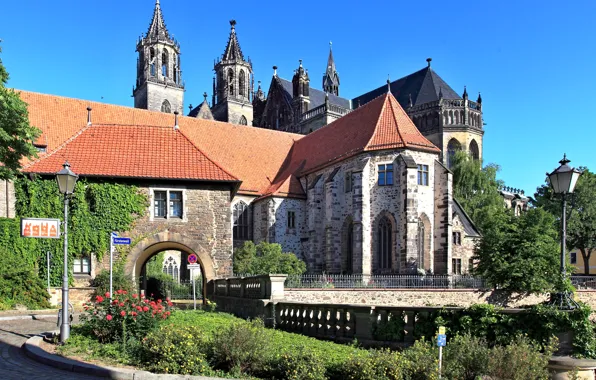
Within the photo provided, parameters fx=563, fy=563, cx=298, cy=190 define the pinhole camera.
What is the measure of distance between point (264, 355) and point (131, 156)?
17.6m

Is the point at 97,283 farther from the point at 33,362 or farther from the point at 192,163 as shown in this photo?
the point at 33,362

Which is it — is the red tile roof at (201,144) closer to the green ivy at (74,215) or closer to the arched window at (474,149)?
the green ivy at (74,215)

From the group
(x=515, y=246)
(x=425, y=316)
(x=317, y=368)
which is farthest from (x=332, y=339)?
(x=515, y=246)

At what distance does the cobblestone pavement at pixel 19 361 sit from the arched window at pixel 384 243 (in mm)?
20043

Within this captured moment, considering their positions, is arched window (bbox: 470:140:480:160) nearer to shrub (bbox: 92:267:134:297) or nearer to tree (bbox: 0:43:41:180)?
shrub (bbox: 92:267:134:297)

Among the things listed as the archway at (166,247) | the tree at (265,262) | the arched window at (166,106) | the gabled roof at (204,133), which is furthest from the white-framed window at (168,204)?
the arched window at (166,106)

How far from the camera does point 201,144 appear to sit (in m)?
39.3

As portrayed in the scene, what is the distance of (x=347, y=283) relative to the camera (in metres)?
26.2

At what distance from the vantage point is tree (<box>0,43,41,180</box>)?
63.3ft

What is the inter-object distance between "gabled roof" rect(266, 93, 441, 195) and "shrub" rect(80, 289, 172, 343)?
2242cm

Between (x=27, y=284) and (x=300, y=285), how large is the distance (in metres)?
10.7

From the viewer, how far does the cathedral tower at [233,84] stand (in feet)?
210

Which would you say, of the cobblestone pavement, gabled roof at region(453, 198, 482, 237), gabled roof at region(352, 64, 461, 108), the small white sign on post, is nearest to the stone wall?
the cobblestone pavement

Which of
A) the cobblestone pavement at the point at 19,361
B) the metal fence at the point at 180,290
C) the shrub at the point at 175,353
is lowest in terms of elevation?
the metal fence at the point at 180,290
